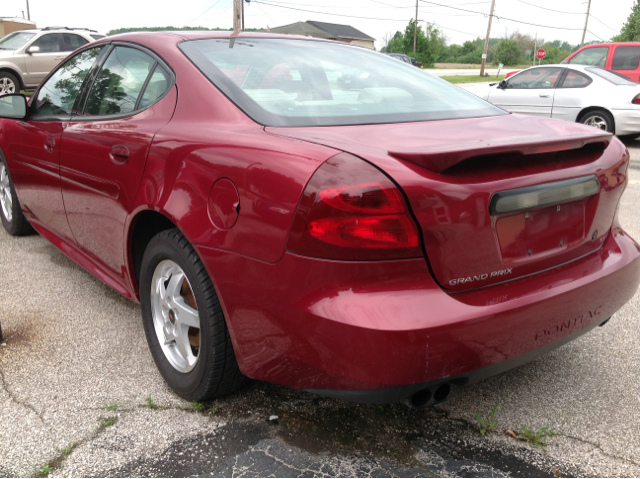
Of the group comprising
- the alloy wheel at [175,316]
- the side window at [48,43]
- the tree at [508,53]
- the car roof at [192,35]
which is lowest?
the tree at [508,53]

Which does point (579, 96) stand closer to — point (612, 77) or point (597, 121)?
point (597, 121)

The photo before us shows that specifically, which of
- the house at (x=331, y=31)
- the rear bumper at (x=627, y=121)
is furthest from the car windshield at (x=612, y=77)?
the house at (x=331, y=31)

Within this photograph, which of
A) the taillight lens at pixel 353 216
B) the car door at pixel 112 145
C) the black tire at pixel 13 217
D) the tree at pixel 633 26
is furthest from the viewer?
the tree at pixel 633 26

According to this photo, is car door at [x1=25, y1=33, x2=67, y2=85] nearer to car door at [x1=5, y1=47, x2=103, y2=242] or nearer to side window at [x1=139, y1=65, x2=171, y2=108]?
car door at [x1=5, y1=47, x2=103, y2=242]

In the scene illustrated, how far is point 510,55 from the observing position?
7362 cm

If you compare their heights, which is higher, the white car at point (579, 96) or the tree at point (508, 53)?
the white car at point (579, 96)

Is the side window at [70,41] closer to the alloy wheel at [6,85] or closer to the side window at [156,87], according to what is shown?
the alloy wheel at [6,85]

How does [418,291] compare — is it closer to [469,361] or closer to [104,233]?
[469,361]

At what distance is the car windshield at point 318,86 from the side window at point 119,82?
11.3 inches

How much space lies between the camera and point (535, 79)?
35.6 ft

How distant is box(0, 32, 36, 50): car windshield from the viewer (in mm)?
15453

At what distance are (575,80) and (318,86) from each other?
9.26m

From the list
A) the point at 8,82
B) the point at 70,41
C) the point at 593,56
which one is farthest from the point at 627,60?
the point at 8,82

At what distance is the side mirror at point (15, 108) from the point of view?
3.57 m
